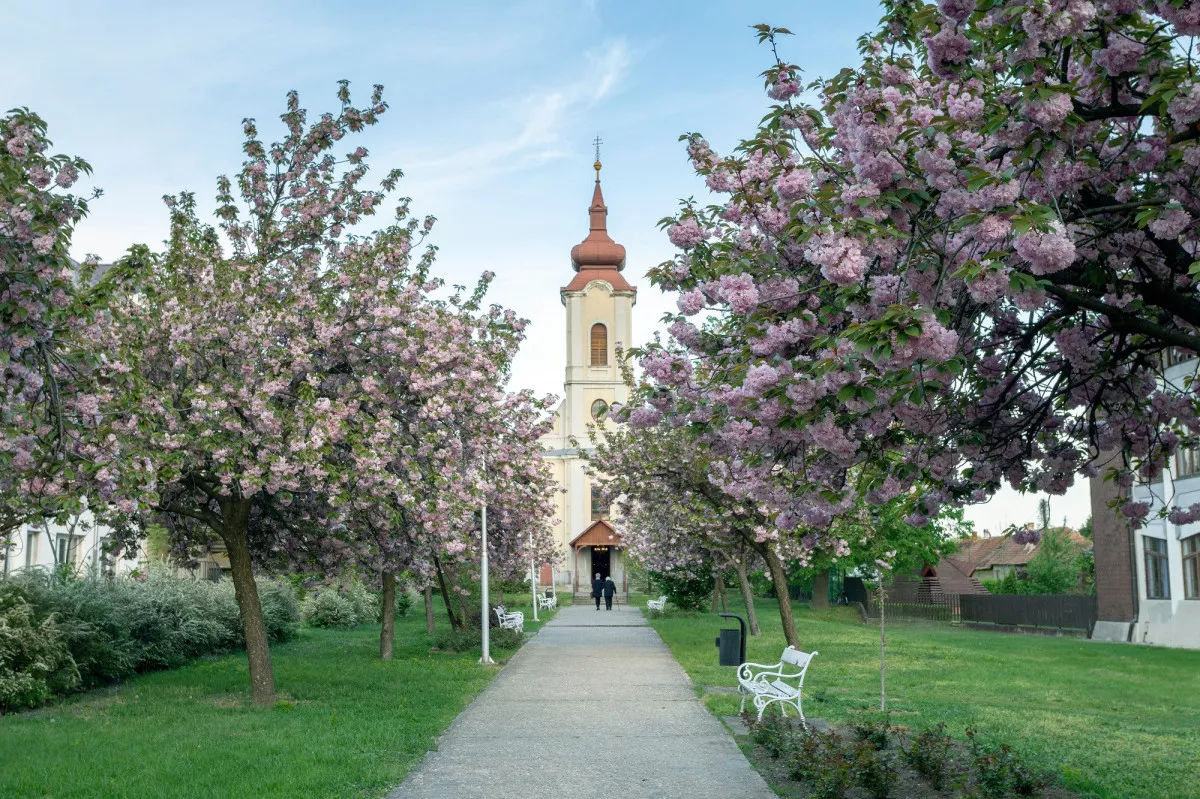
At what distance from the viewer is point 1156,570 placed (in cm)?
3023

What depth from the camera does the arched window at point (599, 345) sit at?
219 feet

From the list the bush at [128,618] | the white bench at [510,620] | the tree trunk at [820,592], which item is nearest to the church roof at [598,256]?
the tree trunk at [820,592]

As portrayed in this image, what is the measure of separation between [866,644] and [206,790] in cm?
2166

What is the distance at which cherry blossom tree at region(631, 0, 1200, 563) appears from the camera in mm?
4930

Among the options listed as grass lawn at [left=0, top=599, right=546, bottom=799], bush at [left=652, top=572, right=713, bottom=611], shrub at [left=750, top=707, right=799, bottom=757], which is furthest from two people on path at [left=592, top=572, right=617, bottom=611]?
shrub at [left=750, top=707, right=799, bottom=757]

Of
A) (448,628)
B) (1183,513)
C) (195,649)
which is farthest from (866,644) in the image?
(1183,513)

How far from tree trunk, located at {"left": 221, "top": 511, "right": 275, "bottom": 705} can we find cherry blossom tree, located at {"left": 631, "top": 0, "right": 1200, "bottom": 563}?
803 centimetres

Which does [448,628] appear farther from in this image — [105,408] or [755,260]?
[755,260]

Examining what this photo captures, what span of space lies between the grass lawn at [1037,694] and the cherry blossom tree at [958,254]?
343 cm

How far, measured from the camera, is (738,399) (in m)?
6.23

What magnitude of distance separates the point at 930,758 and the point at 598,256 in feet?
198

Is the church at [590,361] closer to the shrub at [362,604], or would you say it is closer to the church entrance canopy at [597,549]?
the church entrance canopy at [597,549]

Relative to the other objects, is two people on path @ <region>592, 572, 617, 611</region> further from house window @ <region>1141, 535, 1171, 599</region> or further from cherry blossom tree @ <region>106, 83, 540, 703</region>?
cherry blossom tree @ <region>106, 83, 540, 703</region>

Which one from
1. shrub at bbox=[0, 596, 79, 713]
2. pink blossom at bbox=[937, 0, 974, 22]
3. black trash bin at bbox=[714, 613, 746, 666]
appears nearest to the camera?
pink blossom at bbox=[937, 0, 974, 22]
